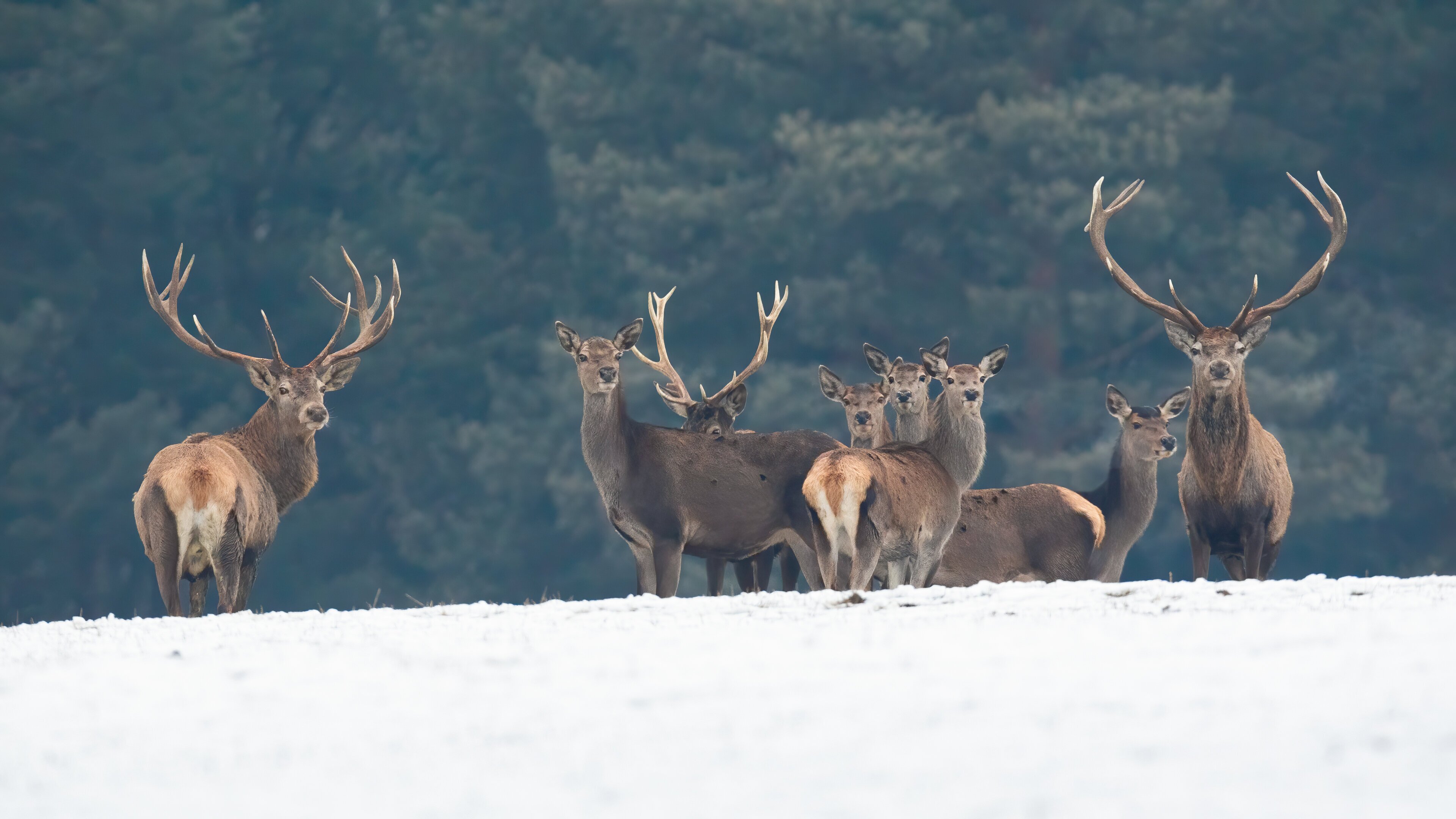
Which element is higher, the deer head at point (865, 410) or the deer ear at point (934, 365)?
the deer ear at point (934, 365)

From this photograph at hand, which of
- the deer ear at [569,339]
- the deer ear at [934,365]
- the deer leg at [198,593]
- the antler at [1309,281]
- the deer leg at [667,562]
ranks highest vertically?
the antler at [1309,281]

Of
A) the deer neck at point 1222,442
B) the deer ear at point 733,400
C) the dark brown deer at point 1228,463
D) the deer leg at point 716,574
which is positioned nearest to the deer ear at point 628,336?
the deer ear at point 733,400

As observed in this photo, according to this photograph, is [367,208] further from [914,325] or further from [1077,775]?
[1077,775]

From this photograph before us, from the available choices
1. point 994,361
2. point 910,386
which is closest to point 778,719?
point 910,386

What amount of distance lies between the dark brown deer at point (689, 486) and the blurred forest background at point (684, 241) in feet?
36.9

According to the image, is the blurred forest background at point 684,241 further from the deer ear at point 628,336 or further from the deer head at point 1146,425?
the deer ear at point 628,336

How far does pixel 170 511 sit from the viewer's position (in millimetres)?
9492

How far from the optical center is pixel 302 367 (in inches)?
448

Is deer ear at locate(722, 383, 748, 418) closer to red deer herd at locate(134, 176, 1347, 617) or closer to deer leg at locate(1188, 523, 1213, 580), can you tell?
red deer herd at locate(134, 176, 1347, 617)

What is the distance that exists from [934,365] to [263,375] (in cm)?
365

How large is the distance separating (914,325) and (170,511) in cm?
1510

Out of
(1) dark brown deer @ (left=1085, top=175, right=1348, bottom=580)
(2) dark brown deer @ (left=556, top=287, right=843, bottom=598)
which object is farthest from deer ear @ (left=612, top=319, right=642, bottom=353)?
(1) dark brown deer @ (left=1085, top=175, right=1348, bottom=580)

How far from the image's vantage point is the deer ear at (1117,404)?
39.2ft

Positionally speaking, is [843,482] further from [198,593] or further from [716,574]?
[198,593]
